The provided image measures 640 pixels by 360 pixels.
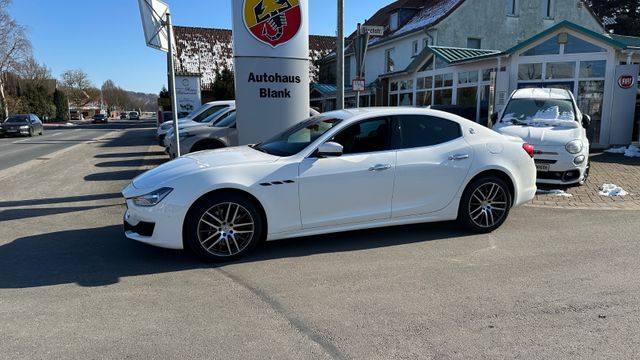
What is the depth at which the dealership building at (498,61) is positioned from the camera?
1460 centimetres

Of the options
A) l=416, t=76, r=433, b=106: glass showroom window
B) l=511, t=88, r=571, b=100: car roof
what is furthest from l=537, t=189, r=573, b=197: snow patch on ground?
l=416, t=76, r=433, b=106: glass showroom window

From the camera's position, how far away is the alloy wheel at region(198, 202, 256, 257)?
181 inches

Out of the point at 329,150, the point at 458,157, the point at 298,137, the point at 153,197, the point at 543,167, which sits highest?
the point at 298,137

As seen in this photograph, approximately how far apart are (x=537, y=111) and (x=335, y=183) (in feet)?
24.1

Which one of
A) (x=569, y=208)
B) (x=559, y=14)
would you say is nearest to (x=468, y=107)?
(x=569, y=208)

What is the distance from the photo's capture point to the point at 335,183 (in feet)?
16.1

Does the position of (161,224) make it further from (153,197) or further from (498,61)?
(498,61)

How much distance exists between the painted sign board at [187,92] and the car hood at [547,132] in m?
17.7

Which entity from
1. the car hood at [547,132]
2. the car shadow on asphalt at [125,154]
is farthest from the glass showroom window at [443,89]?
the car shadow on asphalt at [125,154]

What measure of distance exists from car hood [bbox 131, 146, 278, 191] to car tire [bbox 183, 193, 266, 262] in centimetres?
37

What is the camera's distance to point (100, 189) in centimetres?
895

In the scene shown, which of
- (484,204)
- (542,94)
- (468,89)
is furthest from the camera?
(468,89)

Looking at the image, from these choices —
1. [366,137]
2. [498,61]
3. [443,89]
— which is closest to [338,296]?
[366,137]

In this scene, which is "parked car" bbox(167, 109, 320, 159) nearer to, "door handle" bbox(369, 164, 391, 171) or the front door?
the front door
